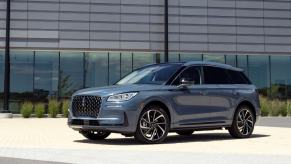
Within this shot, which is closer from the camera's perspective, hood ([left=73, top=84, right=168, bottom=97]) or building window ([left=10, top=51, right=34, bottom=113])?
hood ([left=73, top=84, right=168, bottom=97])

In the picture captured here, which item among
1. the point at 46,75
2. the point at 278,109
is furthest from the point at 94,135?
the point at 46,75

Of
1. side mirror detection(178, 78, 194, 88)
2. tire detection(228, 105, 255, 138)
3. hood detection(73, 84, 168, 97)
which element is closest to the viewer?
hood detection(73, 84, 168, 97)

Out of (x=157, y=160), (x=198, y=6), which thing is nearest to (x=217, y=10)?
(x=198, y=6)

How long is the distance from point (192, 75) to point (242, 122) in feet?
5.93

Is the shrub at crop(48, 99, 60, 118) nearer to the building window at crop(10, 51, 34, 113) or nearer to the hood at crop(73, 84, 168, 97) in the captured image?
the building window at crop(10, 51, 34, 113)

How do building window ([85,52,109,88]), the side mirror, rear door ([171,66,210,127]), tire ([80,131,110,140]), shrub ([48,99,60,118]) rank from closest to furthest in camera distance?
1. the side mirror
2. rear door ([171,66,210,127])
3. tire ([80,131,110,140])
4. shrub ([48,99,60,118])
5. building window ([85,52,109,88])

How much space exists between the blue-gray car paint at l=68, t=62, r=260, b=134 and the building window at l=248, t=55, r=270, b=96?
1051 inches

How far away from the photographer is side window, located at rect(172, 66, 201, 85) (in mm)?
11875

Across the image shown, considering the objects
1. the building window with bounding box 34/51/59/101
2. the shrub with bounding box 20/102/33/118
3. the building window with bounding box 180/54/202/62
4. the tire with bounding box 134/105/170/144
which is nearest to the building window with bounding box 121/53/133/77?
the building window with bounding box 180/54/202/62

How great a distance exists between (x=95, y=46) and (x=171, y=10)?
19.6 feet

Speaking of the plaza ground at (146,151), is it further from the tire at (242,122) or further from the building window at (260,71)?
the building window at (260,71)

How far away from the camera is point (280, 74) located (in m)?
40.2

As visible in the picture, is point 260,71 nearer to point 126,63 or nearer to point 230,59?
point 230,59

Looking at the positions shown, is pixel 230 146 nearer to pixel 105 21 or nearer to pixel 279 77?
pixel 105 21
